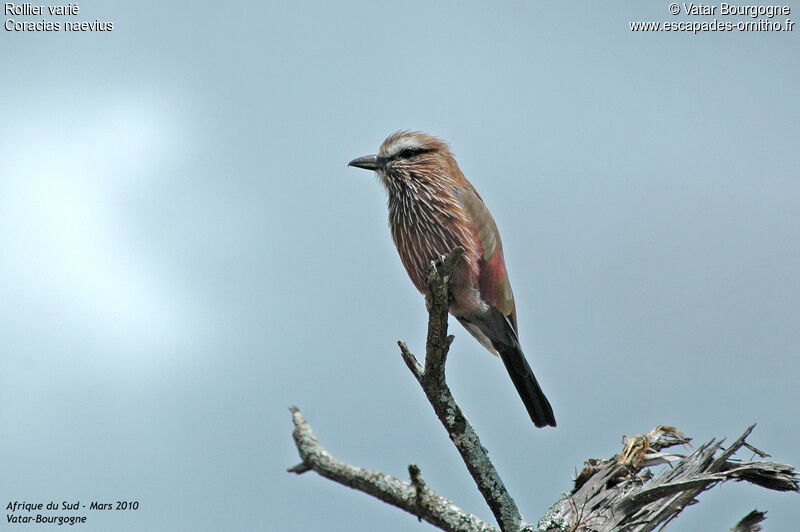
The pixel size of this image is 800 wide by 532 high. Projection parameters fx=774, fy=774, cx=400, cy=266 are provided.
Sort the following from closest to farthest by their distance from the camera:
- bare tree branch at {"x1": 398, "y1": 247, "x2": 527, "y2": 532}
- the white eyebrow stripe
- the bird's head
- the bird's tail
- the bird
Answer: bare tree branch at {"x1": 398, "y1": 247, "x2": 527, "y2": 532}
the bird
the bird's tail
the bird's head
the white eyebrow stripe

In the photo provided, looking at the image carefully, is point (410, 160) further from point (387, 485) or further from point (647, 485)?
point (387, 485)

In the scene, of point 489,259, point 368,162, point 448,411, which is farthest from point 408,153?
point 448,411

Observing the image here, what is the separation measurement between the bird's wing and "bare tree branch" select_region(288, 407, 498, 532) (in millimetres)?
2190

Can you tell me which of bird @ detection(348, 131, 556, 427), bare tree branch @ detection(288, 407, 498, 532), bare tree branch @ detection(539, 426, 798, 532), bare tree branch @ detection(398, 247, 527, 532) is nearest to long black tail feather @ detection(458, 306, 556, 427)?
bird @ detection(348, 131, 556, 427)

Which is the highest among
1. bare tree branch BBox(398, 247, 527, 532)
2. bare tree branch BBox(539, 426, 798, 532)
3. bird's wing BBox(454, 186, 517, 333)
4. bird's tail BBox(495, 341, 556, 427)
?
bird's wing BBox(454, 186, 517, 333)

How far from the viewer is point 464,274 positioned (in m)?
5.50

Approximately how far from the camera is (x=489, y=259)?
18.7 feet

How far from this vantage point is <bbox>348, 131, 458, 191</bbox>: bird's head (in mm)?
5973

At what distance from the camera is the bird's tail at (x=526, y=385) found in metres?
5.74

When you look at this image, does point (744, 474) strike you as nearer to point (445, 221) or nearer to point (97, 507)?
point (445, 221)

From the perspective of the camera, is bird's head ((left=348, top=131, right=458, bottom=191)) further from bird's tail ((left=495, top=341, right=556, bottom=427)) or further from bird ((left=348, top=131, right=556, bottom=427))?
bird's tail ((left=495, top=341, right=556, bottom=427))

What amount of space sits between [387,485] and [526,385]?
2.58 metres

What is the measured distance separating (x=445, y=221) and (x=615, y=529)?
2393 millimetres

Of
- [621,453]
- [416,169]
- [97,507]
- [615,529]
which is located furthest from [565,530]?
[97,507]
